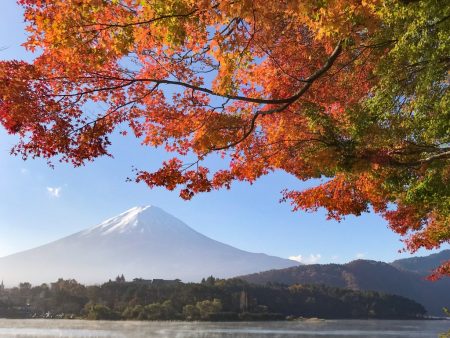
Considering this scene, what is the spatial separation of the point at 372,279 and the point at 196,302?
98.6m

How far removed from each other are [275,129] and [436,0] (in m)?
4.16

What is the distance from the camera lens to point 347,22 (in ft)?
19.0

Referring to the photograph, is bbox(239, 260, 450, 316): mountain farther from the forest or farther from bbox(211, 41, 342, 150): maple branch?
bbox(211, 41, 342, 150): maple branch

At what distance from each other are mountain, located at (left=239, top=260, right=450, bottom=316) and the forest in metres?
35.2

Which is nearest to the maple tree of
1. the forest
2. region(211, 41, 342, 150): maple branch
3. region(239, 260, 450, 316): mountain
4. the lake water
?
region(211, 41, 342, 150): maple branch

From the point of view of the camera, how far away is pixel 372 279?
172m

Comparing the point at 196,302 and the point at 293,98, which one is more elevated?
the point at 196,302

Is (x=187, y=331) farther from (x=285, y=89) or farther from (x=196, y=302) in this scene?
(x=285, y=89)

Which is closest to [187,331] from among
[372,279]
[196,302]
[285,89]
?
[196,302]

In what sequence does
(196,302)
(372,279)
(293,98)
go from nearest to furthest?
1. (293,98)
2. (196,302)
3. (372,279)

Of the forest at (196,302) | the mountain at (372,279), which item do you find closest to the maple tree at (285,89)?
the forest at (196,302)

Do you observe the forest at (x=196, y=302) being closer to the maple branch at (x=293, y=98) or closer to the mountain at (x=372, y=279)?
the mountain at (x=372, y=279)

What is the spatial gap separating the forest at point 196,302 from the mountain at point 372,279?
35203mm

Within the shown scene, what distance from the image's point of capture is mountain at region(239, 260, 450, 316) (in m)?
149
